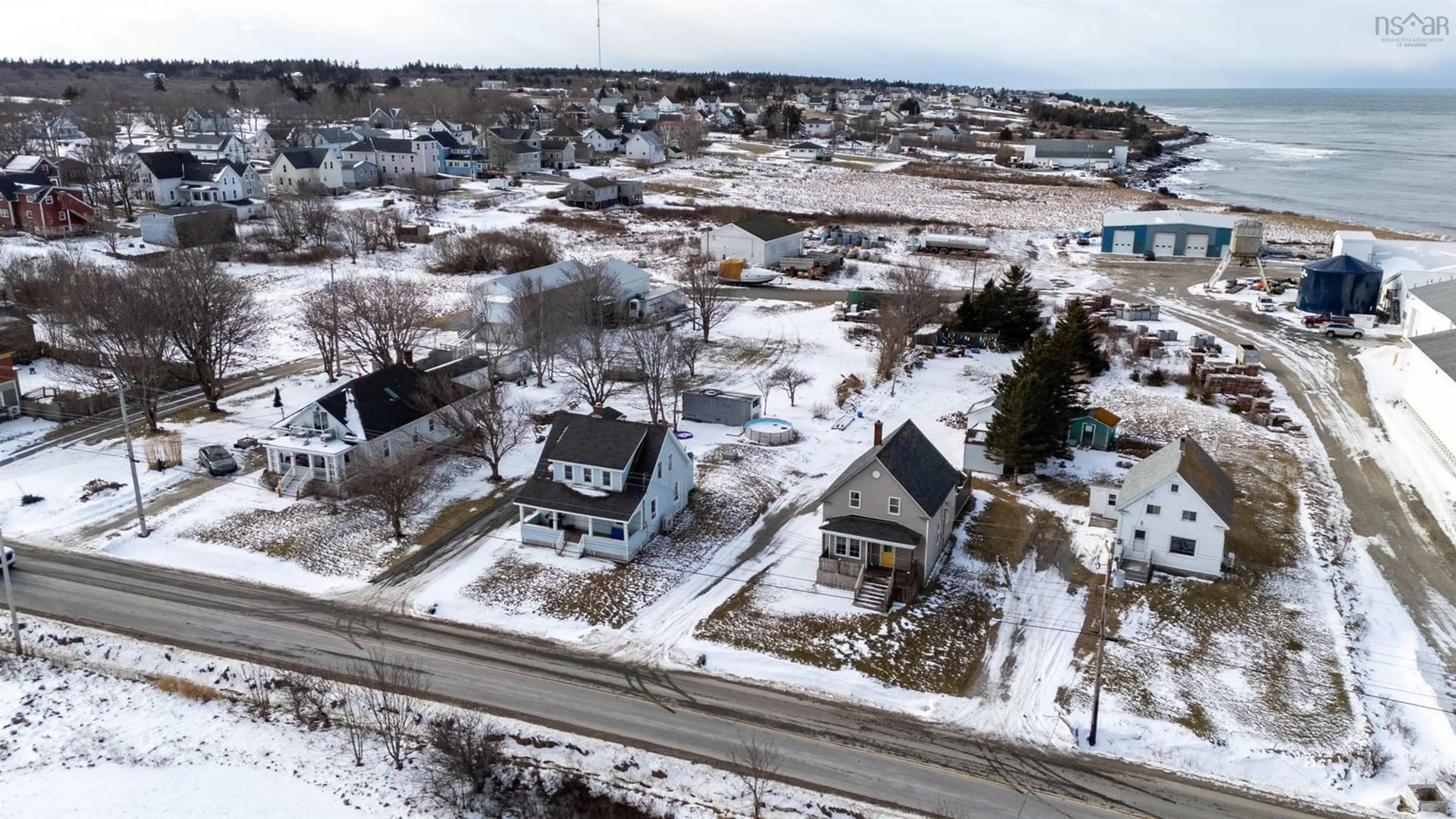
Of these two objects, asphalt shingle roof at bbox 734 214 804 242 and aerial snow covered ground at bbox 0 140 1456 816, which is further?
asphalt shingle roof at bbox 734 214 804 242

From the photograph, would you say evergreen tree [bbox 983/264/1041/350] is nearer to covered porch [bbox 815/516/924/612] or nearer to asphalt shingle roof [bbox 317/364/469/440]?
covered porch [bbox 815/516/924/612]

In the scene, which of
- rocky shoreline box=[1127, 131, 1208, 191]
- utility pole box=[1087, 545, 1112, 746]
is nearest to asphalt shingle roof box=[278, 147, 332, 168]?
utility pole box=[1087, 545, 1112, 746]

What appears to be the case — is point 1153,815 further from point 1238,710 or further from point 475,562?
point 475,562

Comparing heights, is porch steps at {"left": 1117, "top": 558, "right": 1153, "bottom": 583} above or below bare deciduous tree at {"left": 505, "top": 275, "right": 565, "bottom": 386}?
below

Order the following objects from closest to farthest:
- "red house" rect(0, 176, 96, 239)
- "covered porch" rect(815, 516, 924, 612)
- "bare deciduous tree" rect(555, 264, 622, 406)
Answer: "covered porch" rect(815, 516, 924, 612) < "bare deciduous tree" rect(555, 264, 622, 406) < "red house" rect(0, 176, 96, 239)

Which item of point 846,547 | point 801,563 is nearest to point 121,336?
point 801,563

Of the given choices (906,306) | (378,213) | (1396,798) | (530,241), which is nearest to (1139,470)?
(1396,798)
